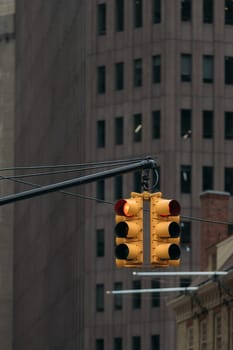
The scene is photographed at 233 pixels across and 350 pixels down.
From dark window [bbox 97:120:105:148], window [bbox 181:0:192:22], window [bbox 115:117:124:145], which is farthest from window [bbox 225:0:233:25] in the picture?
dark window [bbox 97:120:105:148]

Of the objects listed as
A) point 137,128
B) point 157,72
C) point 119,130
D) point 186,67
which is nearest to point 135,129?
point 137,128

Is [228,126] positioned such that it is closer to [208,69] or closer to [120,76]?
[208,69]

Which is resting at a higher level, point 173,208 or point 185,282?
point 185,282

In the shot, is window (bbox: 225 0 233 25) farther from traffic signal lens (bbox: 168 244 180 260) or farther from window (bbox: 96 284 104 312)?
traffic signal lens (bbox: 168 244 180 260)

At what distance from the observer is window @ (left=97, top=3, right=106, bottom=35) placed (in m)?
125

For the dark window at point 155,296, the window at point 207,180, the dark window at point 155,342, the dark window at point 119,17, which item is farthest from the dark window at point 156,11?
the dark window at point 155,342

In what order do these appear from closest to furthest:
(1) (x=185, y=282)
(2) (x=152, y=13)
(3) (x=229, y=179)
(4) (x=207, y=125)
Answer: (1) (x=185, y=282), (3) (x=229, y=179), (4) (x=207, y=125), (2) (x=152, y=13)

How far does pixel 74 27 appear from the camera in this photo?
429 ft

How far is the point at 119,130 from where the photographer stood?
402 feet

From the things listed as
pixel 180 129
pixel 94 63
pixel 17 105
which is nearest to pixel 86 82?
pixel 94 63

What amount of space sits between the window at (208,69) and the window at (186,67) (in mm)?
1037

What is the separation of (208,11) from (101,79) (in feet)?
31.7

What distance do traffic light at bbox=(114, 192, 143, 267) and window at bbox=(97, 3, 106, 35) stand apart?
9676cm

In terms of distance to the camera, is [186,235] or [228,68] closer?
[186,235]
